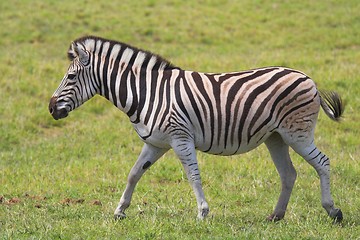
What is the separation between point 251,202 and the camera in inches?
368

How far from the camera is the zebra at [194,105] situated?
7961mm

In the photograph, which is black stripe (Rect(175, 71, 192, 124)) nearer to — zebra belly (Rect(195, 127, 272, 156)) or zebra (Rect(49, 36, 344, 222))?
zebra (Rect(49, 36, 344, 222))

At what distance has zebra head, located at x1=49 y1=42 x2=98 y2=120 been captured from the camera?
8297mm

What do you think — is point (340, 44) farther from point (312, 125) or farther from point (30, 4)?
point (312, 125)

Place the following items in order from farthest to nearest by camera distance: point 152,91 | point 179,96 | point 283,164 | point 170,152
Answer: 1. point 170,152
2. point 283,164
3. point 152,91
4. point 179,96

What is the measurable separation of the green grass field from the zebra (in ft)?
2.39

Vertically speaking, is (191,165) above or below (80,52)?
below

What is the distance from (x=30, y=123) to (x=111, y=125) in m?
1.65

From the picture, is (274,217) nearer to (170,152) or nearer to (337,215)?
(337,215)

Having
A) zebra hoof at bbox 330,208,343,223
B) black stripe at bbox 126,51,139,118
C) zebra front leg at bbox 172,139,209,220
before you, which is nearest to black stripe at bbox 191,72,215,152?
zebra front leg at bbox 172,139,209,220

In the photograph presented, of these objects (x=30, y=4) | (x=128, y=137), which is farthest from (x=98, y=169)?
(x=30, y=4)

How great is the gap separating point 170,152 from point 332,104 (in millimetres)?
4613

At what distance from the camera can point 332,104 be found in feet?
28.3

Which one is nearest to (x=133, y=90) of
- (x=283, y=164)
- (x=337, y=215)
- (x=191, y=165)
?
(x=191, y=165)
